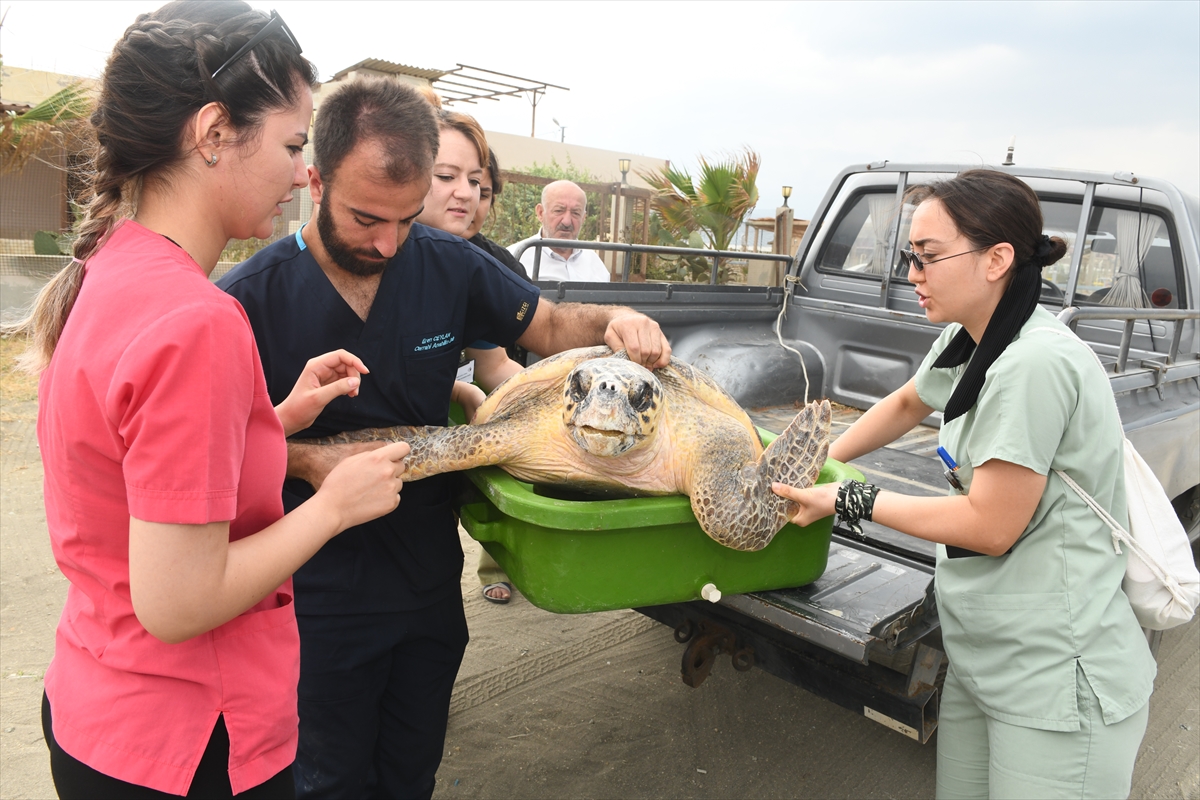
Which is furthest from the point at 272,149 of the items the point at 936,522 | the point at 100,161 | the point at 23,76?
the point at 23,76

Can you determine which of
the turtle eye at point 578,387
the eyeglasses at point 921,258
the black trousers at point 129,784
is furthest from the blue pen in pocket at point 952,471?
the black trousers at point 129,784

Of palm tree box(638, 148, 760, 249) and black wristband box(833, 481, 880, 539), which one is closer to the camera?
black wristband box(833, 481, 880, 539)

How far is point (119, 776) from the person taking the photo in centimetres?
110

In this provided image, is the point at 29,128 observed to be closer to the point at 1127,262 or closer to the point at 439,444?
the point at 439,444

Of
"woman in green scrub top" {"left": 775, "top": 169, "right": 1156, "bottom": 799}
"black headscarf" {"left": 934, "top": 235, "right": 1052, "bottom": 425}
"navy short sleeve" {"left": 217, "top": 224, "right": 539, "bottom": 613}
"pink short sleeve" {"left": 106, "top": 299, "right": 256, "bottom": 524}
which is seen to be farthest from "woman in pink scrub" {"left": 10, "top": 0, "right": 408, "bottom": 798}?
"black headscarf" {"left": 934, "top": 235, "right": 1052, "bottom": 425}

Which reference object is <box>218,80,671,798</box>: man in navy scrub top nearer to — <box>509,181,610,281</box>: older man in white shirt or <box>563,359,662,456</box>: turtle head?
<box>563,359,662,456</box>: turtle head

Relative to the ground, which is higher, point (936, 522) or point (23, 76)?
point (23, 76)

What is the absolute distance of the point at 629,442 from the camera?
6.18 feet

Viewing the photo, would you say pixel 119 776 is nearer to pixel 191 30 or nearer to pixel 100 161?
pixel 100 161

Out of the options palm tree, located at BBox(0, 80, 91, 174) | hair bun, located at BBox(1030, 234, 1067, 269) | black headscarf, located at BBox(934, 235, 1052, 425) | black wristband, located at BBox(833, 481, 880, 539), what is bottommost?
black wristband, located at BBox(833, 481, 880, 539)

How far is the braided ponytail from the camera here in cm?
109

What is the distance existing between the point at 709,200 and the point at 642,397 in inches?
426

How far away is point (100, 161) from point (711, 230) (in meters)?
11.9

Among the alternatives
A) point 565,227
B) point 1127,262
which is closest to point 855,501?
point 1127,262
